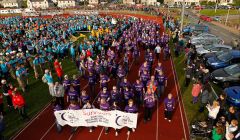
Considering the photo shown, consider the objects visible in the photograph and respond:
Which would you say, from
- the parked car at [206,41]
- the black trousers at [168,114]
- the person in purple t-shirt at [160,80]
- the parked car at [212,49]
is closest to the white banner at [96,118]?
the black trousers at [168,114]

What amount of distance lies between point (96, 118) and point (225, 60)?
10.6 meters

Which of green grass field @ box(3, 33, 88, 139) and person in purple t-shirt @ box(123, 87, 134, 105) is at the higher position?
person in purple t-shirt @ box(123, 87, 134, 105)

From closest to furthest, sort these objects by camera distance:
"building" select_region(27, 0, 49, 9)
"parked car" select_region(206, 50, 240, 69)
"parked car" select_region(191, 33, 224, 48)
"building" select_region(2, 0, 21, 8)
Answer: "parked car" select_region(206, 50, 240, 69) → "parked car" select_region(191, 33, 224, 48) → "building" select_region(27, 0, 49, 9) → "building" select_region(2, 0, 21, 8)

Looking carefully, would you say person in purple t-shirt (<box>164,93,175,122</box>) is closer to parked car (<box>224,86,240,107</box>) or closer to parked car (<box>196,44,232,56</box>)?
parked car (<box>224,86,240,107</box>)

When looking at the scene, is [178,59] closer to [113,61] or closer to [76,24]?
[113,61]

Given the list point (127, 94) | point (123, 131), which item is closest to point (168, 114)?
point (127, 94)

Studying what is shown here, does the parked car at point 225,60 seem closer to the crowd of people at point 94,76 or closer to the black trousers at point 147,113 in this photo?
the crowd of people at point 94,76

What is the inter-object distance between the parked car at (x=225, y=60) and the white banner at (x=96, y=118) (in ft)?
30.1

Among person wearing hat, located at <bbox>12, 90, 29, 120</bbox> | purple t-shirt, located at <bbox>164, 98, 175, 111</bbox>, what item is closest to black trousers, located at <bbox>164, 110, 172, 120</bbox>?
purple t-shirt, located at <bbox>164, 98, 175, 111</bbox>

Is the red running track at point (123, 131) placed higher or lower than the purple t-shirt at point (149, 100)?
lower

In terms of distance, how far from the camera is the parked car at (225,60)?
15859 mm

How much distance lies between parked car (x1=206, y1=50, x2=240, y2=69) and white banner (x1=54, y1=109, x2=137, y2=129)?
9178mm

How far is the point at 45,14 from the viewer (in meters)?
55.5

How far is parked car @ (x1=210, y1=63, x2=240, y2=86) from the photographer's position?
44.0ft
